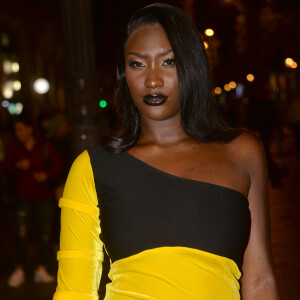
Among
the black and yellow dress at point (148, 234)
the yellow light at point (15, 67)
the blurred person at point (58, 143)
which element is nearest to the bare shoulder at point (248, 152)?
the black and yellow dress at point (148, 234)

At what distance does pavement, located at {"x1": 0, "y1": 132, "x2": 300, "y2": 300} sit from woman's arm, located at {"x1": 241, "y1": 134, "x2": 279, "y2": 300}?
4378 mm

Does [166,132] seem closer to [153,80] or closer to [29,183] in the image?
[153,80]

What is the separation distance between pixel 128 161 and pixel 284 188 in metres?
11.4

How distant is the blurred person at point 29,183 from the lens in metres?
7.50

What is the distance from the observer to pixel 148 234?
6.58 ft

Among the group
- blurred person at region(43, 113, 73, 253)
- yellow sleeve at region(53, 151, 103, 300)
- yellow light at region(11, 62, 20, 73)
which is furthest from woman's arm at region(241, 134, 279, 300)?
yellow light at region(11, 62, 20, 73)

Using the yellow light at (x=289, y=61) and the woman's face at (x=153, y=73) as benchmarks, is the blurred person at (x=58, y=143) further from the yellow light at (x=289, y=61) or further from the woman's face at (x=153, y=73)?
the yellow light at (x=289, y=61)

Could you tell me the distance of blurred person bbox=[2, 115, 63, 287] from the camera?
24.6 feet

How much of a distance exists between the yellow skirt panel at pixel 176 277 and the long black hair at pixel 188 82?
419 mm

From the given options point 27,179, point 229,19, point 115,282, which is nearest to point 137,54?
point 115,282

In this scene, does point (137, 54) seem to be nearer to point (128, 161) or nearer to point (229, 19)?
point (128, 161)

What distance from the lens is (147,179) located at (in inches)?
82.2

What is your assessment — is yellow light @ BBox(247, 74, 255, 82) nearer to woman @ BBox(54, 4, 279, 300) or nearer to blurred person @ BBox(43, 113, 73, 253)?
blurred person @ BBox(43, 113, 73, 253)

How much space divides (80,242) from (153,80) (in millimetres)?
579
